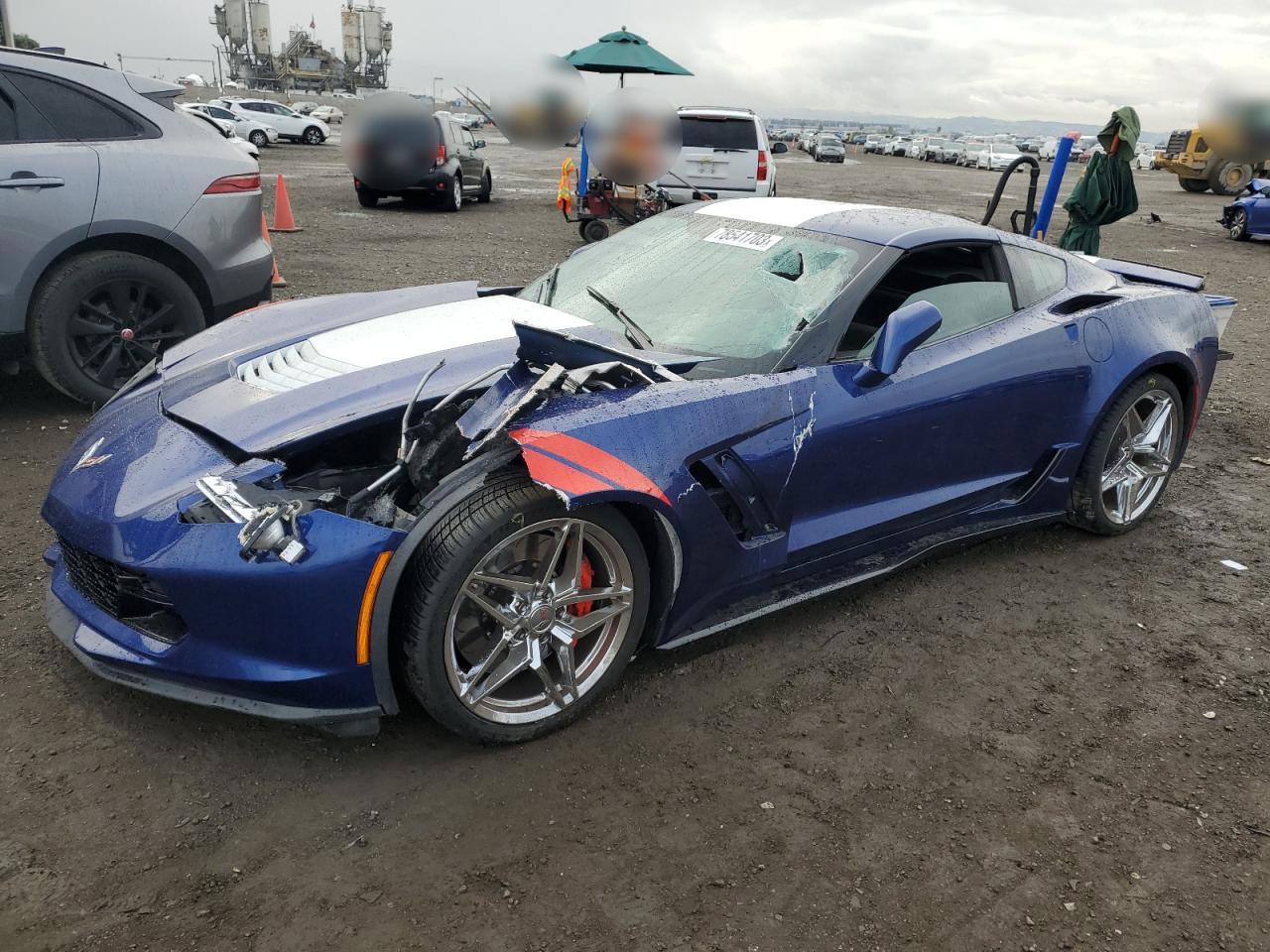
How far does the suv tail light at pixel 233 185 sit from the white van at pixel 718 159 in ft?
23.4

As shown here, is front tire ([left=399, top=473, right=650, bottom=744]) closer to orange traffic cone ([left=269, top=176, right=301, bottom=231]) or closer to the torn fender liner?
the torn fender liner

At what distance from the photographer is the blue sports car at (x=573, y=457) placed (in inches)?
90.0

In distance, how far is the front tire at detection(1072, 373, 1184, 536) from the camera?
385 centimetres

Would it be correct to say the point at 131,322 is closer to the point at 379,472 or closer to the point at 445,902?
the point at 379,472

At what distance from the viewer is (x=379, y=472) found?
2.71 m

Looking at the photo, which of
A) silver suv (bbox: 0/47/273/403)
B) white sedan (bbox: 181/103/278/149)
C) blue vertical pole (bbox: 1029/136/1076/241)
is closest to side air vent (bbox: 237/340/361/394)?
silver suv (bbox: 0/47/273/403)

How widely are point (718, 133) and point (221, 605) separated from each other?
1096cm

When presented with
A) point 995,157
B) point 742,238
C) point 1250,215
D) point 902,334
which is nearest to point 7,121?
point 742,238

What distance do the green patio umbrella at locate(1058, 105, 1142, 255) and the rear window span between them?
4.66m

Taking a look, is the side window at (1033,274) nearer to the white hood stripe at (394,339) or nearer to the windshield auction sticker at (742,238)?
the windshield auction sticker at (742,238)

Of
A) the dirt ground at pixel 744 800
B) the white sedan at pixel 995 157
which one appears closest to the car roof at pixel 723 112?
the dirt ground at pixel 744 800

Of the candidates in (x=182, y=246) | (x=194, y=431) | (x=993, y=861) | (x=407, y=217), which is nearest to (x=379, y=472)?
(x=194, y=431)

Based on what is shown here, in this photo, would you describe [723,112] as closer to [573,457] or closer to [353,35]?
[353,35]

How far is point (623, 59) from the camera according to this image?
1142cm
